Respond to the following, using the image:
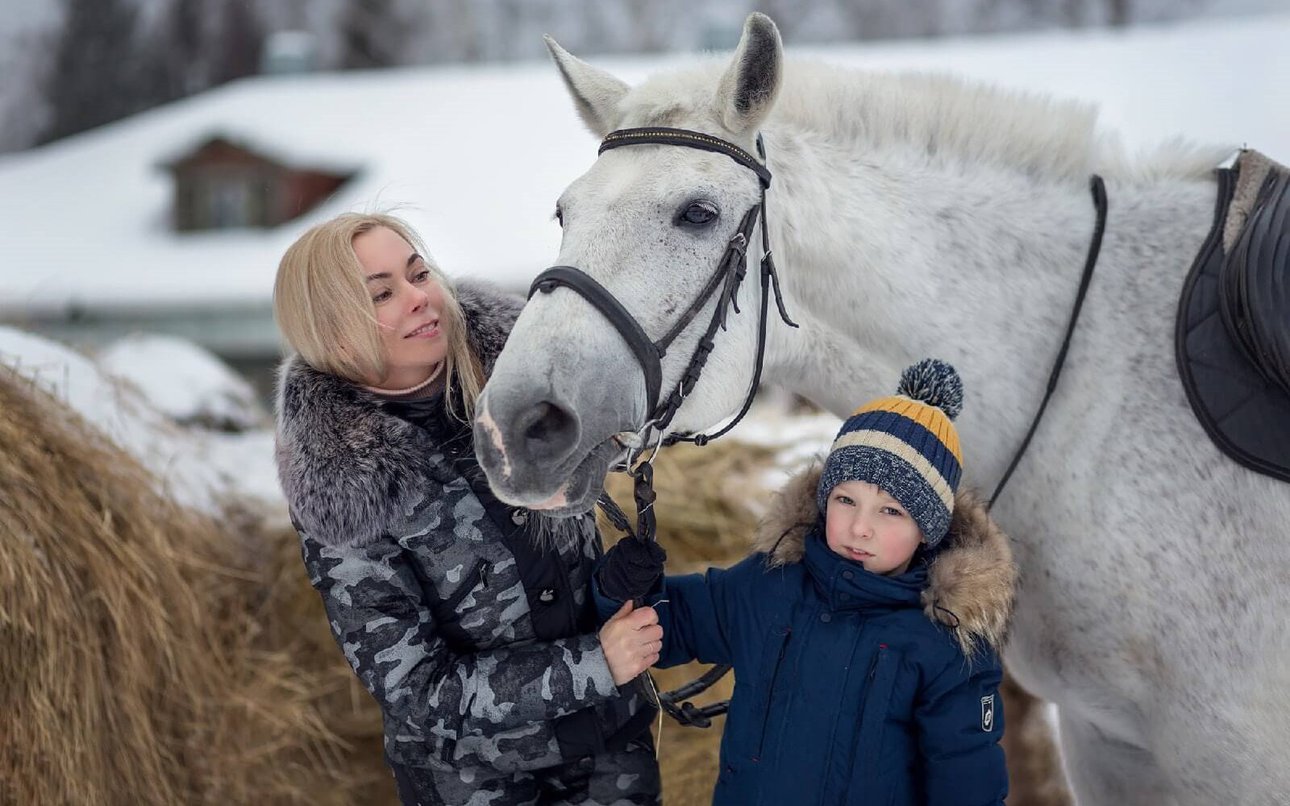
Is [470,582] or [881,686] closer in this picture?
[881,686]

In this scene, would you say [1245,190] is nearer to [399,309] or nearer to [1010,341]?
[1010,341]

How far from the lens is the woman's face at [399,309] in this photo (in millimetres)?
1919

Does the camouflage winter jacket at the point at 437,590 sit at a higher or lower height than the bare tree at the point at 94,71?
higher

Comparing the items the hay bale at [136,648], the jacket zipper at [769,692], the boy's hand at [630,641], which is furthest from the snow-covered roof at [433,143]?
the jacket zipper at [769,692]

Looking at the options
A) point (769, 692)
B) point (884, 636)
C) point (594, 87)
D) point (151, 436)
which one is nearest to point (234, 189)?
point (151, 436)

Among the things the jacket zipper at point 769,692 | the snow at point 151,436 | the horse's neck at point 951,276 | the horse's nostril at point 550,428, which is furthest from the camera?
the snow at point 151,436

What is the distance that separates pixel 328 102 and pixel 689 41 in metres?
10.4

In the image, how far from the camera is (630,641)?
5.88 feet

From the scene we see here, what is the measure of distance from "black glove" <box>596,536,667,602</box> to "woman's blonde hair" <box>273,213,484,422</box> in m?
0.44

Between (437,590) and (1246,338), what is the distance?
1619mm

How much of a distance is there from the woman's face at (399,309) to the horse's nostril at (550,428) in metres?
0.51

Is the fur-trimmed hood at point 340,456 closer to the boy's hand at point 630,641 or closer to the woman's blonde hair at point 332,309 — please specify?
the woman's blonde hair at point 332,309

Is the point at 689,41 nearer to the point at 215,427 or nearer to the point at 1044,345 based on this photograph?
the point at 215,427

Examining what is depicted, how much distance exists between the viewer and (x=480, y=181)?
12.0m
